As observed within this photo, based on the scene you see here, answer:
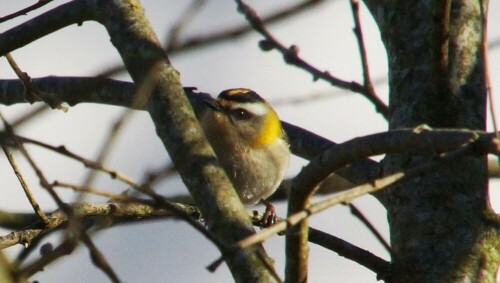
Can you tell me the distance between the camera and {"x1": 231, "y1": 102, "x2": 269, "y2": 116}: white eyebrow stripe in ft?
29.8

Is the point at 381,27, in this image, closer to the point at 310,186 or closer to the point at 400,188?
the point at 400,188

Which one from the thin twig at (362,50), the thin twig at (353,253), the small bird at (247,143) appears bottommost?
the thin twig at (353,253)

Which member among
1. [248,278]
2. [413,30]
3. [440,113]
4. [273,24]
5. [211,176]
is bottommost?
[248,278]

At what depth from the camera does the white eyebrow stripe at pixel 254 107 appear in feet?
29.8

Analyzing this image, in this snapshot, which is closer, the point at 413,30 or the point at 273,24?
the point at 273,24

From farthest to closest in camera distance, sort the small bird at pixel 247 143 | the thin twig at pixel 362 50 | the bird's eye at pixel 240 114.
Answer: the bird's eye at pixel 240 114 → the small bird at pixel 247 143 → the thin twig at pixel 362 50

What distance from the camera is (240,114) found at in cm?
898

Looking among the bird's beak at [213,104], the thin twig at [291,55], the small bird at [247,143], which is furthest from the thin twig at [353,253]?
the bird's beak at [213,104]

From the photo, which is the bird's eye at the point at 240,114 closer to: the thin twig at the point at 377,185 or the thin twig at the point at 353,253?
the thin twig at the point at 353,253

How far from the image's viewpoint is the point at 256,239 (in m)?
2.49

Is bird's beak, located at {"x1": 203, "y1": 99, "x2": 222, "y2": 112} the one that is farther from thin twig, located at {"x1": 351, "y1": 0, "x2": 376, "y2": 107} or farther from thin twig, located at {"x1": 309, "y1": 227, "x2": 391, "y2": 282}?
thin twig, located at {"x1": 351, "y1": 0, "x2": 376, "y2": 107}

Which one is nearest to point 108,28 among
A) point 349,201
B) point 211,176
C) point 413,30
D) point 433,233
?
point 211,176

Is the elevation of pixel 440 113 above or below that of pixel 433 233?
above

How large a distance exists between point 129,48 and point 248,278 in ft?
4.93
